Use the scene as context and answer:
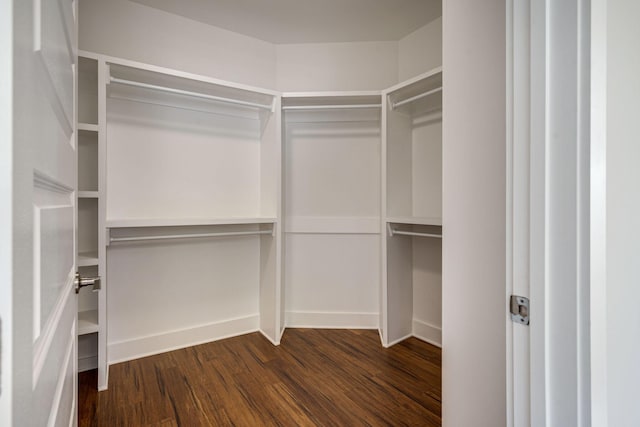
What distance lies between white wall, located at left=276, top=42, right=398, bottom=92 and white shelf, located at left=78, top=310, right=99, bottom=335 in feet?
7.71

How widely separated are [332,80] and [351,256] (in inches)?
64.2

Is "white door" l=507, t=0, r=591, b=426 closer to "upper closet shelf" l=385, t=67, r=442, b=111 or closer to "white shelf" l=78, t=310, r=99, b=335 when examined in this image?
"upper closet shelf" l=385, t=67, r=442, b=111

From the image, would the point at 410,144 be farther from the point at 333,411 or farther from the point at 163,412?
the point at 163,412

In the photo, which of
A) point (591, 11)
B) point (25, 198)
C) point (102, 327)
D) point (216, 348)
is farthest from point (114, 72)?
point (591, 11)

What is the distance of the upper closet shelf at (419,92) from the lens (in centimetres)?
221

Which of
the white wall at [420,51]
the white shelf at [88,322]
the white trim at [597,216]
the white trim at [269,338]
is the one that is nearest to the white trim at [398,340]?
the white trim at [269,338]

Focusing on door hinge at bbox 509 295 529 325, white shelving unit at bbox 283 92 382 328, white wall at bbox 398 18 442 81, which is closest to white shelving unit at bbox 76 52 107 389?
white shelving unit at bbox 283 92 382 328

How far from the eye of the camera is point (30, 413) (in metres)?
0.36

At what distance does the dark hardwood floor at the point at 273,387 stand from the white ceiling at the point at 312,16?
2.60 meters

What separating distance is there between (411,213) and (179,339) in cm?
218

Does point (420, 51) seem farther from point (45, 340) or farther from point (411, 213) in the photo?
point (45, 340)

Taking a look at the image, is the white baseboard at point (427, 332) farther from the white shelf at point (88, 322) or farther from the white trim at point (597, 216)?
the white shelf at point (88, 322)

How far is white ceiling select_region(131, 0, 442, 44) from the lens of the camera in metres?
2.39

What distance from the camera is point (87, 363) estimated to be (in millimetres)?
2170
